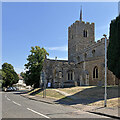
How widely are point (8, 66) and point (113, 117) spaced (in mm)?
63350

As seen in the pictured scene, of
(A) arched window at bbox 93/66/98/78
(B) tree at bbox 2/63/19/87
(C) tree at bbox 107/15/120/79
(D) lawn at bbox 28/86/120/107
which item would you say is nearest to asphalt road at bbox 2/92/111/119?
(D) lawn at bbox 28/86/120/107

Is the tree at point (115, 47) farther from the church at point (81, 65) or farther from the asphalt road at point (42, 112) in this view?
the church at point (81, 65)

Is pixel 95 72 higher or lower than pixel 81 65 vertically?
lower

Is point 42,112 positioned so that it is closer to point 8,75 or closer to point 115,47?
point 115,47

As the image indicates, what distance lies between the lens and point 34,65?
132 ft

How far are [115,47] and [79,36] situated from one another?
35036 millimetres

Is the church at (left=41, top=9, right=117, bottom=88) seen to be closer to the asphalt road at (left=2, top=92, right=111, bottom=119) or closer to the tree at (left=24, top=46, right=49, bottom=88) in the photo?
the tree at (left=24, top=46, right=49, bottom=88)

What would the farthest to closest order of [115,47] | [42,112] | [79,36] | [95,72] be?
[79,36], [95,72], [115,47], [42,112]

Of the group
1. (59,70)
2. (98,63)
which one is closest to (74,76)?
(59,70)

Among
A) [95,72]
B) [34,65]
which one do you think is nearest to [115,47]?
[95,72]

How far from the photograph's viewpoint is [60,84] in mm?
36969

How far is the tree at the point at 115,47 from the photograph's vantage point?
17.7 m

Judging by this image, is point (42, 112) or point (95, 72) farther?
point (95, 72)

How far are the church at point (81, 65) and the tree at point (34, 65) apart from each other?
8.84ft
